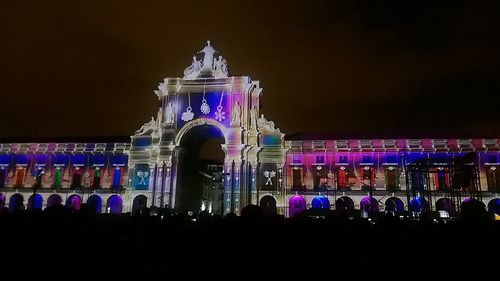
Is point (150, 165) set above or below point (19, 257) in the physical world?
above

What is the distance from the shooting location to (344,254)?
21.2 feet

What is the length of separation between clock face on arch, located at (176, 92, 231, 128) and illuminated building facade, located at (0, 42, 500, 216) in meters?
0.14

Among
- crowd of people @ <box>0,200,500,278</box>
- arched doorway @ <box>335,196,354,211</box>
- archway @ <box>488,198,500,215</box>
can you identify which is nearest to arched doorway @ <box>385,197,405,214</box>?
arched doorway @ <box>335,196,354,211</box>

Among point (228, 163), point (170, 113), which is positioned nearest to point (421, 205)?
point (228, 163)

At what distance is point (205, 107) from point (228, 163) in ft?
27.1

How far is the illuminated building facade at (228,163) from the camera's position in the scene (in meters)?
47.5

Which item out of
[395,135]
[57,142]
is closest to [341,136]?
[395,135]

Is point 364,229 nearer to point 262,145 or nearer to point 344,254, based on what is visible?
point 344,254

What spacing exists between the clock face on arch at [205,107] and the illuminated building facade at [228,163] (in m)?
0.14

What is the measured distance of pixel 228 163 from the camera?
49906 mm

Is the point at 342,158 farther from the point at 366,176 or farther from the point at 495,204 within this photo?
the point at 495,204

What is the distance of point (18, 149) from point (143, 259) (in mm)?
57370

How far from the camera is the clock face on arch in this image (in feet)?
169

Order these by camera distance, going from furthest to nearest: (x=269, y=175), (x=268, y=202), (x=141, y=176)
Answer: (x=141, y=176), (x=269, y=175), (x=268, y=202)
